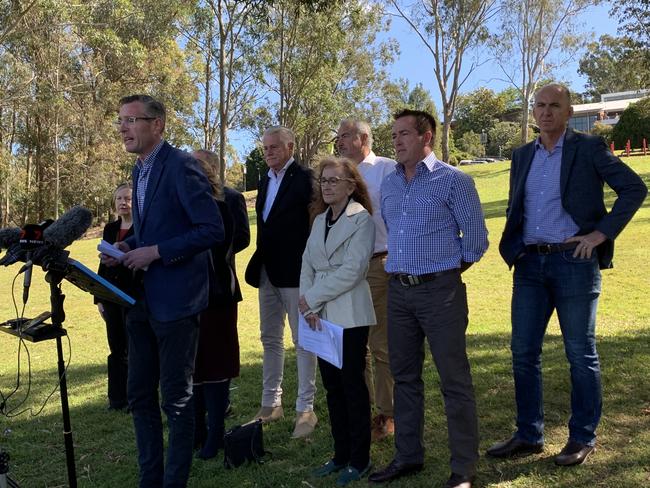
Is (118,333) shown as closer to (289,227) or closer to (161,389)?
(289,227)

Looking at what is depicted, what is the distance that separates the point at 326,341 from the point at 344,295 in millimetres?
314

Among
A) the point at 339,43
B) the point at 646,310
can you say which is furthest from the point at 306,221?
the point at 339,43

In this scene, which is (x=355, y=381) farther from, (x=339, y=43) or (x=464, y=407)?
(x=339, y=43)

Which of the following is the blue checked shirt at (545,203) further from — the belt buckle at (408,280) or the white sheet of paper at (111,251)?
the white sheet of paper at (111,251)

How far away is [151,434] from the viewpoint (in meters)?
3.81

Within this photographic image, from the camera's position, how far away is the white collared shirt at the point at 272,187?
198 inches

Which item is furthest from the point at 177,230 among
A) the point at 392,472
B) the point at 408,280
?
the point at 392,472

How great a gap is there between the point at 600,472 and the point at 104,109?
125 ft

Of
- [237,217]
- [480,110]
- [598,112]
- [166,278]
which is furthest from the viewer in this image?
[598,112]

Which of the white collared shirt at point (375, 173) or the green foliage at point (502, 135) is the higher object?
the green foliage at point (502, 135)

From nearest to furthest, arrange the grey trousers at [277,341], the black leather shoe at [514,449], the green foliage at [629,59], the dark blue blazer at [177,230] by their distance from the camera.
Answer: the dark blue blazer at [177,230]
the black leather shoe at [514,449]
the grey trousers at [277,341]
the green foliage at [629,59]

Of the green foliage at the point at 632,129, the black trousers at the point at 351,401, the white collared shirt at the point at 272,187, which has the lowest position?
the black trousers at the point at 351,401

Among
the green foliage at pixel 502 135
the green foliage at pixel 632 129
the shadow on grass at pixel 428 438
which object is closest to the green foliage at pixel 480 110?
the green foliage at pixel 502 135

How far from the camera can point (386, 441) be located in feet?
15.2
